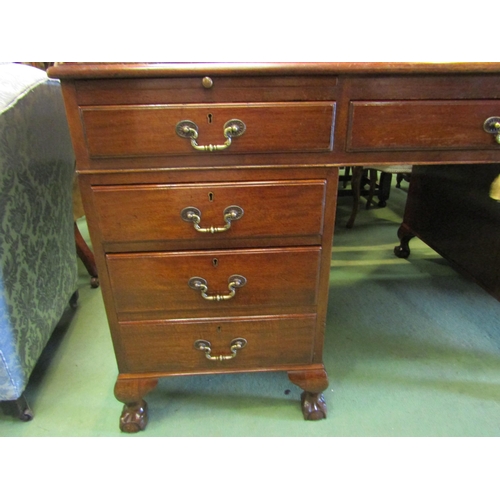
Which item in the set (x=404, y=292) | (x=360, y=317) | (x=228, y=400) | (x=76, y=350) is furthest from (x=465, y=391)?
(x=76, y=350)

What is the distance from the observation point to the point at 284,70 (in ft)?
1.93

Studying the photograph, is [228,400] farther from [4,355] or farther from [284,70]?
[284,70]

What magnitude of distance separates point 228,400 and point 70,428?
41cm

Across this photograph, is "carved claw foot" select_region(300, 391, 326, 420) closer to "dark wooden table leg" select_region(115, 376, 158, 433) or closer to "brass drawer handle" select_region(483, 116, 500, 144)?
"dark wooden table leg" select_region(115, 376, 158, 433)

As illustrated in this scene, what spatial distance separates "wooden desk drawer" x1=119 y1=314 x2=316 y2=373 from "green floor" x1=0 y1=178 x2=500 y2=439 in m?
0.19

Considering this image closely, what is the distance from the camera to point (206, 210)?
27.3 inches

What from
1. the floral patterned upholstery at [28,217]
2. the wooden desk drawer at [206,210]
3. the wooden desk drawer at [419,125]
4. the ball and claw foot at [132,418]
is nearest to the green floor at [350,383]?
the ball and claw foot at [132,418]

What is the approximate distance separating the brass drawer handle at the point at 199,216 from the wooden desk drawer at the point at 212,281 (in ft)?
0.19

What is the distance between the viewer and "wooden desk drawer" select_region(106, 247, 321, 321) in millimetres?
740

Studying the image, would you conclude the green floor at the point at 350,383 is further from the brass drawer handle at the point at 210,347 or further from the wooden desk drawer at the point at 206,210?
the wooden desk drawer at the point at 206,210

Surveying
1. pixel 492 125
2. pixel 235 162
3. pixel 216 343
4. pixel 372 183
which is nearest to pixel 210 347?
pixel 216 343

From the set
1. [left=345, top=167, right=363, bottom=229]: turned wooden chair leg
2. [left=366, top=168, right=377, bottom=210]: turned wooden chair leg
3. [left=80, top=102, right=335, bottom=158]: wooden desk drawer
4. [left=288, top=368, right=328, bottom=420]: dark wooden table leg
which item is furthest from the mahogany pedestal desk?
→ [left=366, top=168, right=377, bottom=210]: turned wooden chair leg

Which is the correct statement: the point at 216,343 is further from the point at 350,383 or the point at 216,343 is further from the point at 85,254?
the point at 85,254

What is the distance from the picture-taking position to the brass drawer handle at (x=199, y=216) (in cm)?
69
